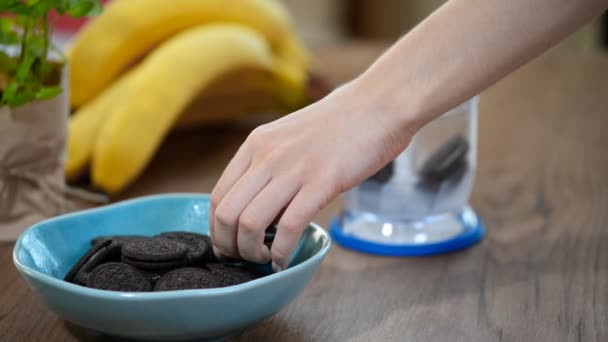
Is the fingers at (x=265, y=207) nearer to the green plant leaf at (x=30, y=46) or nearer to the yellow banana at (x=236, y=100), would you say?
the green plant leaf at (x=30, y=46)

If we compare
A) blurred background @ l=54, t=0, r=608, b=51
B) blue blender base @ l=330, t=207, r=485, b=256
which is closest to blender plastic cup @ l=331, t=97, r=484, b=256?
blue blender base @ l=330, t=207, r=485, b=256

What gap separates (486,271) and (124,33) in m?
0.69

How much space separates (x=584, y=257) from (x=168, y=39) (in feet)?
2.50

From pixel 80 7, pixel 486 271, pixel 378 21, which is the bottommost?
pixel 378 21

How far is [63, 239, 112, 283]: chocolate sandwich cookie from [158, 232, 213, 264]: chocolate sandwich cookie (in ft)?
0.18

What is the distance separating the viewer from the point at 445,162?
0.84 m

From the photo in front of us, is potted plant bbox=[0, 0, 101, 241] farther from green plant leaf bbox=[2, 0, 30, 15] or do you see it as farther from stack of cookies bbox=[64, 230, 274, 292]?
stack of cookies bbox=[64, 230, 274, 292]

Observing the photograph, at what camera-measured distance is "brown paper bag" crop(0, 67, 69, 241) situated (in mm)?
803

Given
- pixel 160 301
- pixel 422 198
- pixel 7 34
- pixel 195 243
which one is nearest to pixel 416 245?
pixel 422 198

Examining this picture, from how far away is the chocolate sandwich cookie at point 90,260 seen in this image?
0.60 m

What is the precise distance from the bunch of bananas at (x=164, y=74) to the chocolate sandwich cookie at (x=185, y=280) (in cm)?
42

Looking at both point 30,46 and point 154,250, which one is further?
point 30,46

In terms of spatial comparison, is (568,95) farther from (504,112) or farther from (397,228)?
(397,228)

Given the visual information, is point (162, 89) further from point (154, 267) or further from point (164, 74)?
point (154, 267)
